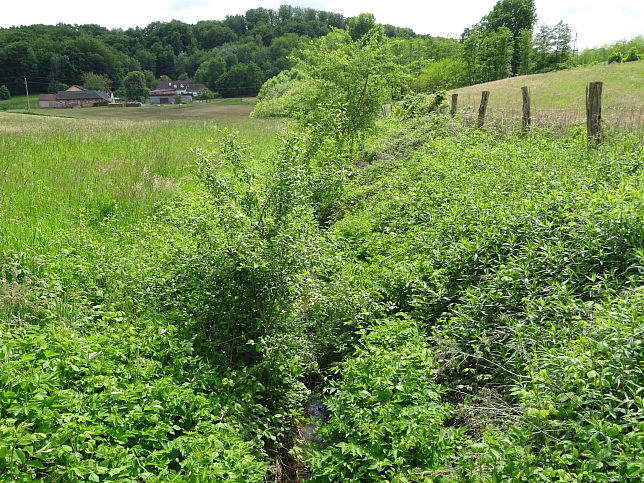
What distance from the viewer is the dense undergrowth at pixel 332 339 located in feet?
9.61

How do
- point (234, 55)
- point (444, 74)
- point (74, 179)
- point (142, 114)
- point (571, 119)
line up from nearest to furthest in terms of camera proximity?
1. point (74, 179)
2. point (571, 119)
3. point (142, 114)
4. point (444, 74)
5. point (234, 55)

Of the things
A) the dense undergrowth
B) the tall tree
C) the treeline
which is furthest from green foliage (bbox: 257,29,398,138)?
the tall tree

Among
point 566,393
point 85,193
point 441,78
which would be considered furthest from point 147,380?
point 441,78

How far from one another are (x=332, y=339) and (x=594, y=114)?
26.2ft

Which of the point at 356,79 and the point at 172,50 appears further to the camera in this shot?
the point at 172,50

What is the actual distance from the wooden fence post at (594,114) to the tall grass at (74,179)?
28.9ft

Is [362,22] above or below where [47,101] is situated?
above

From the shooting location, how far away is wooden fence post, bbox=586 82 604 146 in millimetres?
9008

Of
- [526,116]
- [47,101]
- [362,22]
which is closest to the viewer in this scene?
[526,116]

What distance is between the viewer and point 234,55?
4146 inches

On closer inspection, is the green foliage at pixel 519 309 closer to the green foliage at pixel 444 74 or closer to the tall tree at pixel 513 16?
the green foliage at pixel 444 74

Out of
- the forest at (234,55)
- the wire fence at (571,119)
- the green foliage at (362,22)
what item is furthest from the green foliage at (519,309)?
the green foliage at (362,22)

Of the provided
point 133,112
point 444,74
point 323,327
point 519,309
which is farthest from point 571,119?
point 444,74

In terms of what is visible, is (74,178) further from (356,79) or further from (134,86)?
(134,86)
